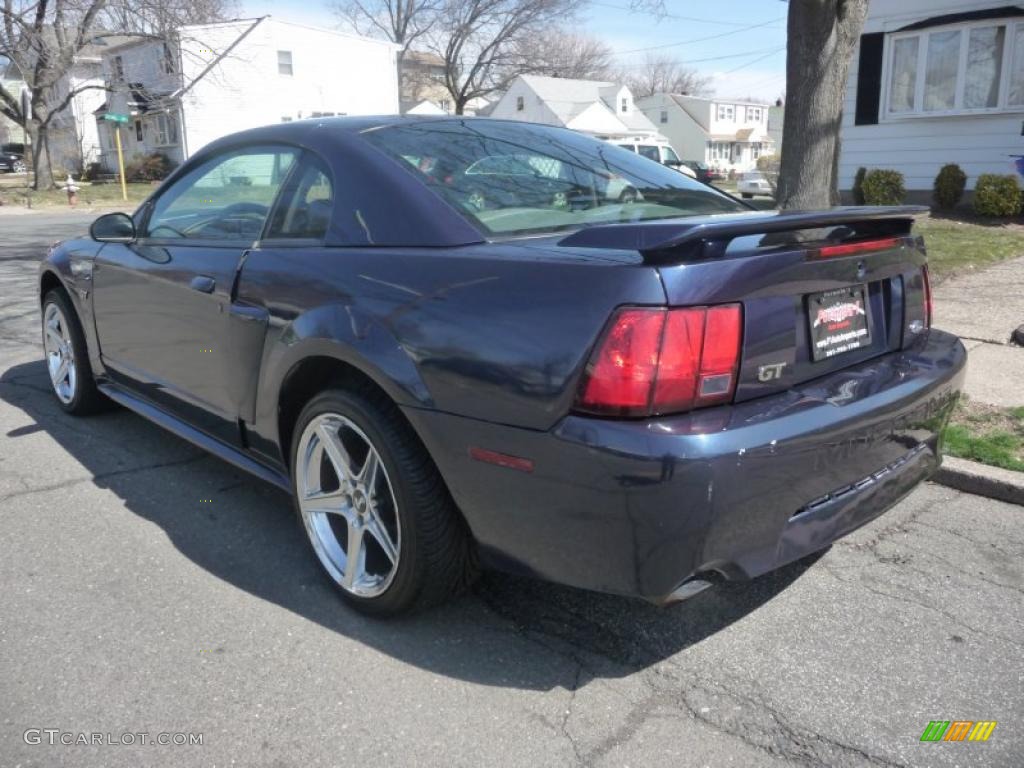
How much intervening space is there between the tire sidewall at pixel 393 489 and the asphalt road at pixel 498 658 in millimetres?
116

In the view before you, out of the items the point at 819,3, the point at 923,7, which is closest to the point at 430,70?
the point at 923,7

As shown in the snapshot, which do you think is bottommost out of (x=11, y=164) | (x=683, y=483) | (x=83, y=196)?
(x=683, y=483)

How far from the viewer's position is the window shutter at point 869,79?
14.7m

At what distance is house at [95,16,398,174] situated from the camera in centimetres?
3528

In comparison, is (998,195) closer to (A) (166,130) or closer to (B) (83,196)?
(B) (83,196)

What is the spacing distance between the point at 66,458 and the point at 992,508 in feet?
14.4

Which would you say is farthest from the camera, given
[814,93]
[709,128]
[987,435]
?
[709,128]

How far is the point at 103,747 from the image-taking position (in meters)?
2.26

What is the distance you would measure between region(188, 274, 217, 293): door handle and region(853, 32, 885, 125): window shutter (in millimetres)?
14386

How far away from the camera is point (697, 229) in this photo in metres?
2.09

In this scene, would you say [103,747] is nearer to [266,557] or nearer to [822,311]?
[266,557]

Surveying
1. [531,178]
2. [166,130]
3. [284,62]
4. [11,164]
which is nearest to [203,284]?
[531,178]

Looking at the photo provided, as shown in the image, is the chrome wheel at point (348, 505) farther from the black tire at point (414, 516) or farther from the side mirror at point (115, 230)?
the side mirror at point (115, 230)

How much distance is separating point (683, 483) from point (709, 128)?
3039 inches
